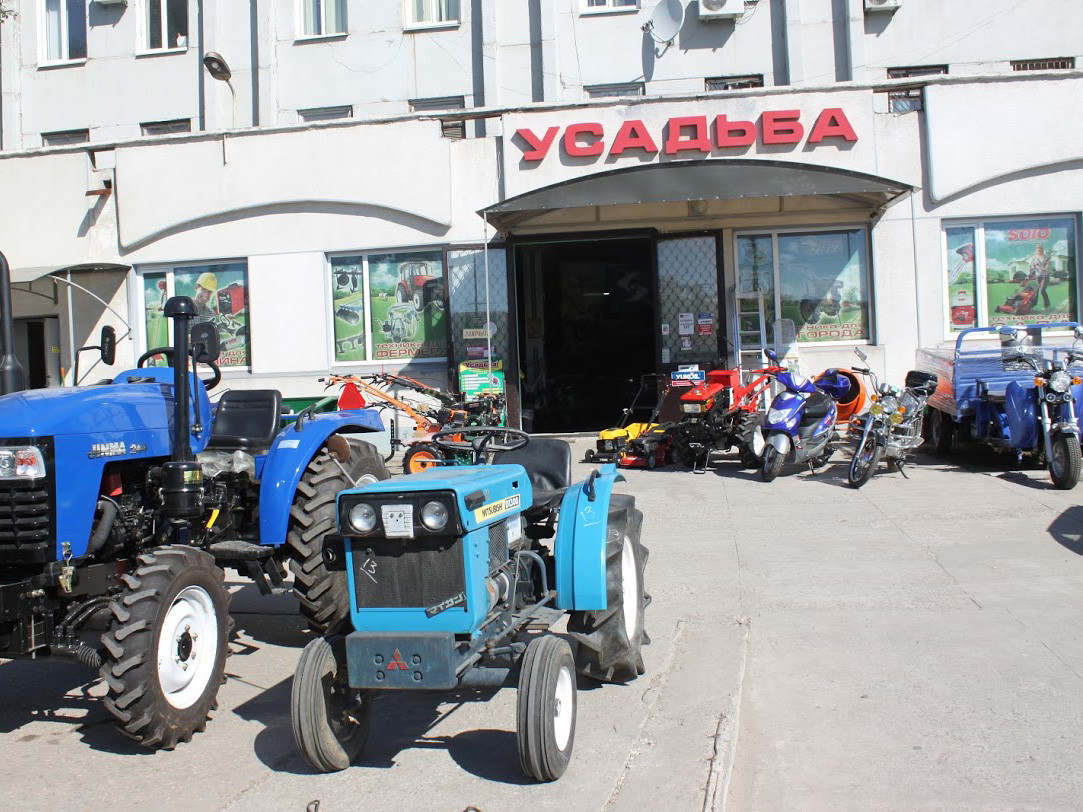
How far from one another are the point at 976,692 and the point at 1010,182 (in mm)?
10992

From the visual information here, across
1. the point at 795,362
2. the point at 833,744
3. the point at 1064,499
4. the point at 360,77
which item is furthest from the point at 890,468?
the point at 360,77

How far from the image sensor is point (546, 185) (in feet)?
45.0

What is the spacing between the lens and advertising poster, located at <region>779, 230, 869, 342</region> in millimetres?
14438

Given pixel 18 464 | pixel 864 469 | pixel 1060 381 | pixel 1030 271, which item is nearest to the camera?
pixel 18 464

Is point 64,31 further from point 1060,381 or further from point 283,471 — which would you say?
point 1060,381

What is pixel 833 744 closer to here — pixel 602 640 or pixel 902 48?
pixel 602 640

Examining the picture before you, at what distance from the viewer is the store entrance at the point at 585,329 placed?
56.0 feet

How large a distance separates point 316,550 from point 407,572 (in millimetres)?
2088

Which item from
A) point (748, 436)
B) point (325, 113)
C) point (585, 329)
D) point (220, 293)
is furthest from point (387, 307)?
point (748, 436)

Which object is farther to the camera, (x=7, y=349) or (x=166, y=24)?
(x=166, y=24)

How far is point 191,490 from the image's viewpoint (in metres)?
4.99

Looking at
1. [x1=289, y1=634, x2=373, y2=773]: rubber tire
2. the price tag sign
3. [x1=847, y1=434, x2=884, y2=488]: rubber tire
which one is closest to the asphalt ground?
[x1=289, y1=634, x2=373, y2=773]: rubber tire

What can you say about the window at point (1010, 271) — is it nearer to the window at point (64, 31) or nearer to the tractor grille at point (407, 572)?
the tractor grille at point (407, 572)

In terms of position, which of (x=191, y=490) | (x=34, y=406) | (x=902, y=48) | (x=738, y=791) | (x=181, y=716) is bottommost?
(x=738, y=791)
